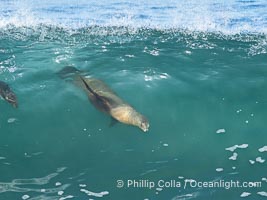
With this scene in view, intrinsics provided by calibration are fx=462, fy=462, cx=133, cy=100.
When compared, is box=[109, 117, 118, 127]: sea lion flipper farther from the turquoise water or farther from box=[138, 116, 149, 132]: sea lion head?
box=[138, 116, 149, 132]: sea lion head

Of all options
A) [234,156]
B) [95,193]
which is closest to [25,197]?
[95,193]

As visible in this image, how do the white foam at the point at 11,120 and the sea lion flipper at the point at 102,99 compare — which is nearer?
the sea lion flipper at the point at 102,99

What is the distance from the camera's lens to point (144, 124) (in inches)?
243

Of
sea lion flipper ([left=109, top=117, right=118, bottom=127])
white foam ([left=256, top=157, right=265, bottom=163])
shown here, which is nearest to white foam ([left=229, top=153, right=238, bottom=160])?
white foam ([left=256, top=157, right=265, bottom=163])

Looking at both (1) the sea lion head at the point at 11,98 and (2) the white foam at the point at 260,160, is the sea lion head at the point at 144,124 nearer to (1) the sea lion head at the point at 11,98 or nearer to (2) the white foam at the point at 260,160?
(2) the white foam at the point at 260,160

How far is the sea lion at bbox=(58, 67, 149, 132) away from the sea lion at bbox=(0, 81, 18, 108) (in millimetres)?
1036

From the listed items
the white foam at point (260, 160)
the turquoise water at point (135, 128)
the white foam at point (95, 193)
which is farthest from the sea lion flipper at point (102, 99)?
the white foam at point (260, 160)

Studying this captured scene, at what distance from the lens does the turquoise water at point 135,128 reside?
17.6 feet

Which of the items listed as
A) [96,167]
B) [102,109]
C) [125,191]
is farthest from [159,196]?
[102,109]

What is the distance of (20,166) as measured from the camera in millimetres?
5711

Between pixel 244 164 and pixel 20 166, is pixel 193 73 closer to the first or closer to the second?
pixel 244 164

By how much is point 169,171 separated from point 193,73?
272 cm

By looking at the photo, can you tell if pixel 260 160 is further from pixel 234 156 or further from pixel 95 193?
pixel 95 193

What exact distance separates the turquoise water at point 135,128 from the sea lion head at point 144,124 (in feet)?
0.28
